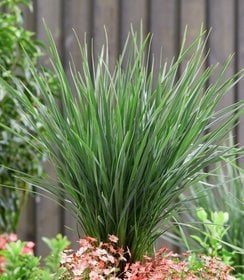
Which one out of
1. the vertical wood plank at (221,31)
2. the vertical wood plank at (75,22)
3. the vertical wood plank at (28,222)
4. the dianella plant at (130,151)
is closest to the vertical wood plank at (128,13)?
the vertical wood plank at (75,22)

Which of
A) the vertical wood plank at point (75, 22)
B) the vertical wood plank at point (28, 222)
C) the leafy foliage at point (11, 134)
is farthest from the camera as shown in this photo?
the vertical wood plank at point (75, 22)

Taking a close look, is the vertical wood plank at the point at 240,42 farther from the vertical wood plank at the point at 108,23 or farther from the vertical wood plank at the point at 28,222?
the vertical wood plank at the point at 28,222

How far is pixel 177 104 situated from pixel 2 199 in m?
1.70

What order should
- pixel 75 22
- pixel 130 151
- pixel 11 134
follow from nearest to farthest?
pixel 130 151 < pixel 11 134 < pixel 75 22

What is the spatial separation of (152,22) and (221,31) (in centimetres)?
36

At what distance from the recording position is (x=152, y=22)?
163 inches

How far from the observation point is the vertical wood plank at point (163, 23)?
413cm

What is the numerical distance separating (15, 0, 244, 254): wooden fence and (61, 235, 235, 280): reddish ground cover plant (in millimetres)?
2117

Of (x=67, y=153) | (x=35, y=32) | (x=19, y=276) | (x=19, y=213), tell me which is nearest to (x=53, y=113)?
(x=67, y=153)

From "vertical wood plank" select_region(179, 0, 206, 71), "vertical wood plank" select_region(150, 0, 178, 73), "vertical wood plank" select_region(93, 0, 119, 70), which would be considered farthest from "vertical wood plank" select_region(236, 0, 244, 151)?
"vertical wood plank" select_region(93, 0, 119, 70)

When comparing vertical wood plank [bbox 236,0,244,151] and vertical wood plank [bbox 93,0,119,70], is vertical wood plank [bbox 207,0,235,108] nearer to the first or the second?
vertical wood plank [bbox 236,0,244,151]

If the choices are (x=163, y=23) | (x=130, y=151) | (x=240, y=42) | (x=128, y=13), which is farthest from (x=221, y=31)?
(x=130, y=151)

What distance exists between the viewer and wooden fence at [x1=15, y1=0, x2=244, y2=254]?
161 inches

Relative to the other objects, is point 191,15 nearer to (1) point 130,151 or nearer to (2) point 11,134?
(2) point 11,134
